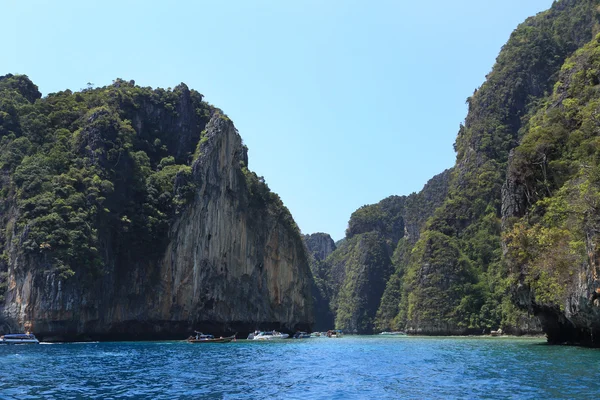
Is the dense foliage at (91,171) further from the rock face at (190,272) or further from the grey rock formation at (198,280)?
the grey rock formation at (198,280)

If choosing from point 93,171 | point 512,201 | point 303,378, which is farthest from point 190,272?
point 303,378

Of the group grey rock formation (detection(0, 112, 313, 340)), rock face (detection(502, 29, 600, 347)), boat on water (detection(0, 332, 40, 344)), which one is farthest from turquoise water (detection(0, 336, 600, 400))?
grey rock formation (detection(0, 112, 313, 340))

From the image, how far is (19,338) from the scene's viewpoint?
53719mm

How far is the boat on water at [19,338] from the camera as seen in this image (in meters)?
52.5

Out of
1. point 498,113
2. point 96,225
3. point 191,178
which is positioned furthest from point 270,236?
point 498,113

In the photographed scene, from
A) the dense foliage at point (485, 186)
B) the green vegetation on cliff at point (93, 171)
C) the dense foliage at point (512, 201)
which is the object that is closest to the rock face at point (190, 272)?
the green vegetation on cliff at point (93, 171)

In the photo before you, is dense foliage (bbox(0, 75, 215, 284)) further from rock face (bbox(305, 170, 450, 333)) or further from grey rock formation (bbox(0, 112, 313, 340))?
rock face (bbox(305, 170, 450, 333))

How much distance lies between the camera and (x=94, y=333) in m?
65.2

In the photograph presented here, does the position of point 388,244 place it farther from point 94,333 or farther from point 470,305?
point 94,333

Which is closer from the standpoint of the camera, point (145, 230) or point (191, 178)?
point (145, 230)

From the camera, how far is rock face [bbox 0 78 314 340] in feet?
189

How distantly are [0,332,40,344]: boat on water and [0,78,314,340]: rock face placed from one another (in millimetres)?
2036

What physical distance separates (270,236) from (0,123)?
43.4 meters

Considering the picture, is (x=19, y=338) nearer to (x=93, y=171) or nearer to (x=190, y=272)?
(x=93, y=171)
